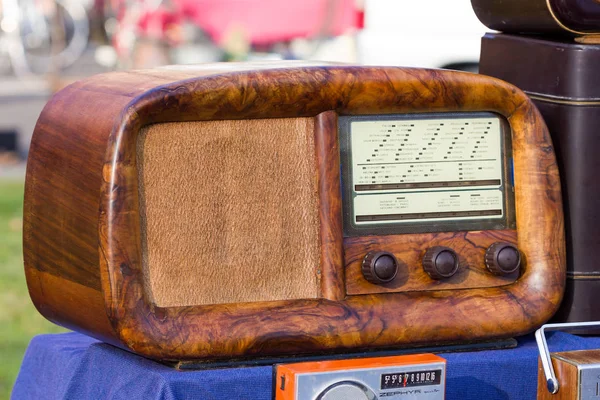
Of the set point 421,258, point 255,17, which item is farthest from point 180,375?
point 255,17

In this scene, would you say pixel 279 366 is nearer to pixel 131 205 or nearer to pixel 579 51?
pixel 131 205

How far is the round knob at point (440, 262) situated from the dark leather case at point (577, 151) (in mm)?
205

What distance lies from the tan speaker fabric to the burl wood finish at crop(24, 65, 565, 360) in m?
0.02

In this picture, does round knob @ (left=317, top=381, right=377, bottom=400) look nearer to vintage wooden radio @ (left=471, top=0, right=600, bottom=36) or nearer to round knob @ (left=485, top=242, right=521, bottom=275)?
round knob @ (left=485, top=242, right=521, bottom=275)

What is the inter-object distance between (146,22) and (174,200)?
7.38 meters

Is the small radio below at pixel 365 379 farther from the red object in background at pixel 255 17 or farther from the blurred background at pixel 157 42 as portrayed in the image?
the red object in background at pixel 255 17

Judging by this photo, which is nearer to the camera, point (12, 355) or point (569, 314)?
point (569, 314)

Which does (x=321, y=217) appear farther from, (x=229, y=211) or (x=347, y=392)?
(x=347, y=392)

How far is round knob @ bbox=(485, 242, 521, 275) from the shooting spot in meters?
1.41

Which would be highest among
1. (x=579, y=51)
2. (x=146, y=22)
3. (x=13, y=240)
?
(x=579, y=51)

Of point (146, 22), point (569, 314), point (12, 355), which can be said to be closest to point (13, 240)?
point (12, 355)

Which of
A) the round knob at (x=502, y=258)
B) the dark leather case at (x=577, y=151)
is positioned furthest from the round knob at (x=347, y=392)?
the dark leather case at (x=577, y=151)

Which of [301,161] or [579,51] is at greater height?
[579,51]

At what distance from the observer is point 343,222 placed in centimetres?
136
